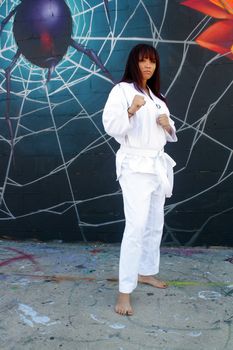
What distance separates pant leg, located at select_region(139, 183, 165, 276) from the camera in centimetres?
246

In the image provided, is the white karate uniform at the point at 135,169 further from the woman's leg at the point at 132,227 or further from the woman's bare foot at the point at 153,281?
the woman's bare foot at the point at 153,281

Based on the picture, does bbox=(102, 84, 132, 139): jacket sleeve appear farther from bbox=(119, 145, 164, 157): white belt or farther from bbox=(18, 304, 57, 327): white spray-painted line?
bbox=(18, 304, 57, 327): white spray-painted line

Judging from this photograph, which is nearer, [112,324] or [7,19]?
[112,324]

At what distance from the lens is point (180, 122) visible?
11.0ft

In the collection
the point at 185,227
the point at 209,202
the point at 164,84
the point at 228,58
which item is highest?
the point at 228,58

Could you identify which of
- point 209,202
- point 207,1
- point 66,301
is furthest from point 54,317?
point 207,1

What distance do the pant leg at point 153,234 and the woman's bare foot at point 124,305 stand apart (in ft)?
1.09

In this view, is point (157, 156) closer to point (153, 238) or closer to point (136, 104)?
point (136, 104)

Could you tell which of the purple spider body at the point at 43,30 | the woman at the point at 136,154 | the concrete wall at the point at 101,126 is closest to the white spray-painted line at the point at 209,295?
the woman at the point at 136,154

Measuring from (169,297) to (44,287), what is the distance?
0.82m

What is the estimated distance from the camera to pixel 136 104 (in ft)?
7.08

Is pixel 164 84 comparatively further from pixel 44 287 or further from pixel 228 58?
pixel 44 287

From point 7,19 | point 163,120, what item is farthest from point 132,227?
point 7,19

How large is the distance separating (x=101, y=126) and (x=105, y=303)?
5.20ft
